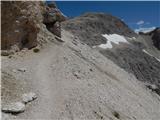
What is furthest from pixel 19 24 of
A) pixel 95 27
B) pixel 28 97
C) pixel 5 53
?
pixel 95 27

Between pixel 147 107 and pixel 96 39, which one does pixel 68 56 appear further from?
pixel 96 39

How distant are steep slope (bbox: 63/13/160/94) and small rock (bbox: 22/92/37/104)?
127 feet

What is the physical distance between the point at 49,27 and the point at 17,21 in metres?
8.02

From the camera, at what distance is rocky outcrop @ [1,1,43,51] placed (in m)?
23.0

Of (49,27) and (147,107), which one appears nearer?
(147,107)

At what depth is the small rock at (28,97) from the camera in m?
17.2

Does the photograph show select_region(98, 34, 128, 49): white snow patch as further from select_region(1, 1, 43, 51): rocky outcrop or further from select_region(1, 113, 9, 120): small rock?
select_region(1, 113, 9, 120): small rock

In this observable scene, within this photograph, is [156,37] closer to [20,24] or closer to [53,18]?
[53,18]

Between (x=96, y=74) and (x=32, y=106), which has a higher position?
(x=32, y=106)

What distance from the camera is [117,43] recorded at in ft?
270

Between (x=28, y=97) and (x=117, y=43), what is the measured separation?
66339mm

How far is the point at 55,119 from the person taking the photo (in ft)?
54.2

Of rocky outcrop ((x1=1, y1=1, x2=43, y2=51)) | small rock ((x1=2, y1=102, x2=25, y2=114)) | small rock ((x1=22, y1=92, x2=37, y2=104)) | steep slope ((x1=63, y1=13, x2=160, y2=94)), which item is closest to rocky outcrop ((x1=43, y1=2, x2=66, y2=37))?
rocky outcrop ((x1=1, y1=1, x2=43, y2=51))

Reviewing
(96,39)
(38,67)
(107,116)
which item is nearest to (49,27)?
(38,67)
